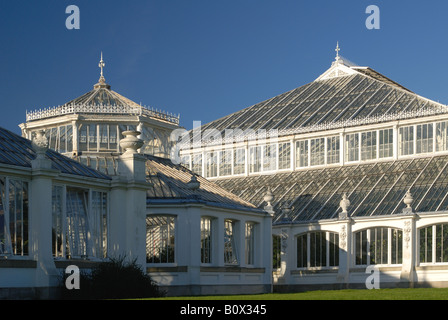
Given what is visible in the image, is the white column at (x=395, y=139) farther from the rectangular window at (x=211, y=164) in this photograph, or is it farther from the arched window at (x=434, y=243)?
the rectangular window at (x=211, y=164)

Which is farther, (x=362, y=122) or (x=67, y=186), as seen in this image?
(x=362, y=122)

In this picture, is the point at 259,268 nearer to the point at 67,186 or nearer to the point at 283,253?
the point at 283,253

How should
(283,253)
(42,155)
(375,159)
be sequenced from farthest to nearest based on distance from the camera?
(375,159)
(283,253)
(42,155)

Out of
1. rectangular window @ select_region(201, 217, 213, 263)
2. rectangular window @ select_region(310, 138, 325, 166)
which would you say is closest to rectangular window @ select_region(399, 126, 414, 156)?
rectangular window @ select_region(310, 138, 325, 166)

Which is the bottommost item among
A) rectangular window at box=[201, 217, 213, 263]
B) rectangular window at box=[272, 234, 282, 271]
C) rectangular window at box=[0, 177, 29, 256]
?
rectangular window at box=[272, 234, 282, 271]

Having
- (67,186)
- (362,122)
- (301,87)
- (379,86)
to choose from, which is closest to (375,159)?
(362,122)

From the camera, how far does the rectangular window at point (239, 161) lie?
7106 cm

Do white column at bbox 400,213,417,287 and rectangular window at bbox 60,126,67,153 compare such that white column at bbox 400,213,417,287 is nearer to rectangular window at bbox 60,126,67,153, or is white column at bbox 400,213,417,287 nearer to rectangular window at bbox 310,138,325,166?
rectangular window at bbox 310,138,325,166

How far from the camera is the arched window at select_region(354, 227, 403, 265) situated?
2195 inches

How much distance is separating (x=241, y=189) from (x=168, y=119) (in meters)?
12.3

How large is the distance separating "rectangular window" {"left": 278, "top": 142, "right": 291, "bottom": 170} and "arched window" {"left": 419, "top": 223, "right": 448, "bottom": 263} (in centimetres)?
1630

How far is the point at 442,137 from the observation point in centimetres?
6225

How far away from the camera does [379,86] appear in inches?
2840

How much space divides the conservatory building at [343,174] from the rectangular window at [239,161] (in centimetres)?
8
